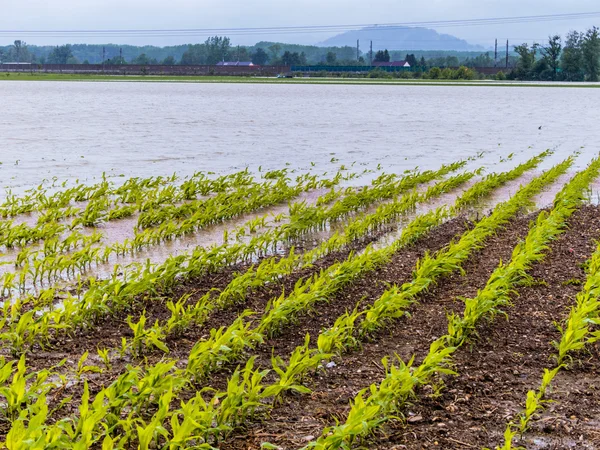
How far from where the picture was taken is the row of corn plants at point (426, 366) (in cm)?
385

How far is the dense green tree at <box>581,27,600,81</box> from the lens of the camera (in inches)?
4845

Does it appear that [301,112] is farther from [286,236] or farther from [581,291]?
[581,291]

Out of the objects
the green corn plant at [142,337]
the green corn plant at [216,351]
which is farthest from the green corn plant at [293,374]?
the green corn plant at [142,337]

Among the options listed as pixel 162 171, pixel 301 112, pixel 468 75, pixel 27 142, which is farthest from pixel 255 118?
pixel 468 75

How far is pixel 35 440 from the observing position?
3531mm

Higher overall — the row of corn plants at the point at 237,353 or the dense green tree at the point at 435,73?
the dense green tree at the point at 435,73

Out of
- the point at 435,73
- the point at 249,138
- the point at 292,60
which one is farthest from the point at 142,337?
the point at 292,60

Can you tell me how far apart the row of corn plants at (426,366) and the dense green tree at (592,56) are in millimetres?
124861

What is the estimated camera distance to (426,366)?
4.69 metres

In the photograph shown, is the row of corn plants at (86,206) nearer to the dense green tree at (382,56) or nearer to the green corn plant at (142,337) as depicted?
the green corn plant at (142,337)

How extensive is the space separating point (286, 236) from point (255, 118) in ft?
84.0

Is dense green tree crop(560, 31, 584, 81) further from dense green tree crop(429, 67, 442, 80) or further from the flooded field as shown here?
the flooded field

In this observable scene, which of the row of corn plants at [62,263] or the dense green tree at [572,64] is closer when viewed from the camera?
the row of corn plants at [62,263]

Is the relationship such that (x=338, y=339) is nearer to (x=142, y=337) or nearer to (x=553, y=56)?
(x=142, y=337)
